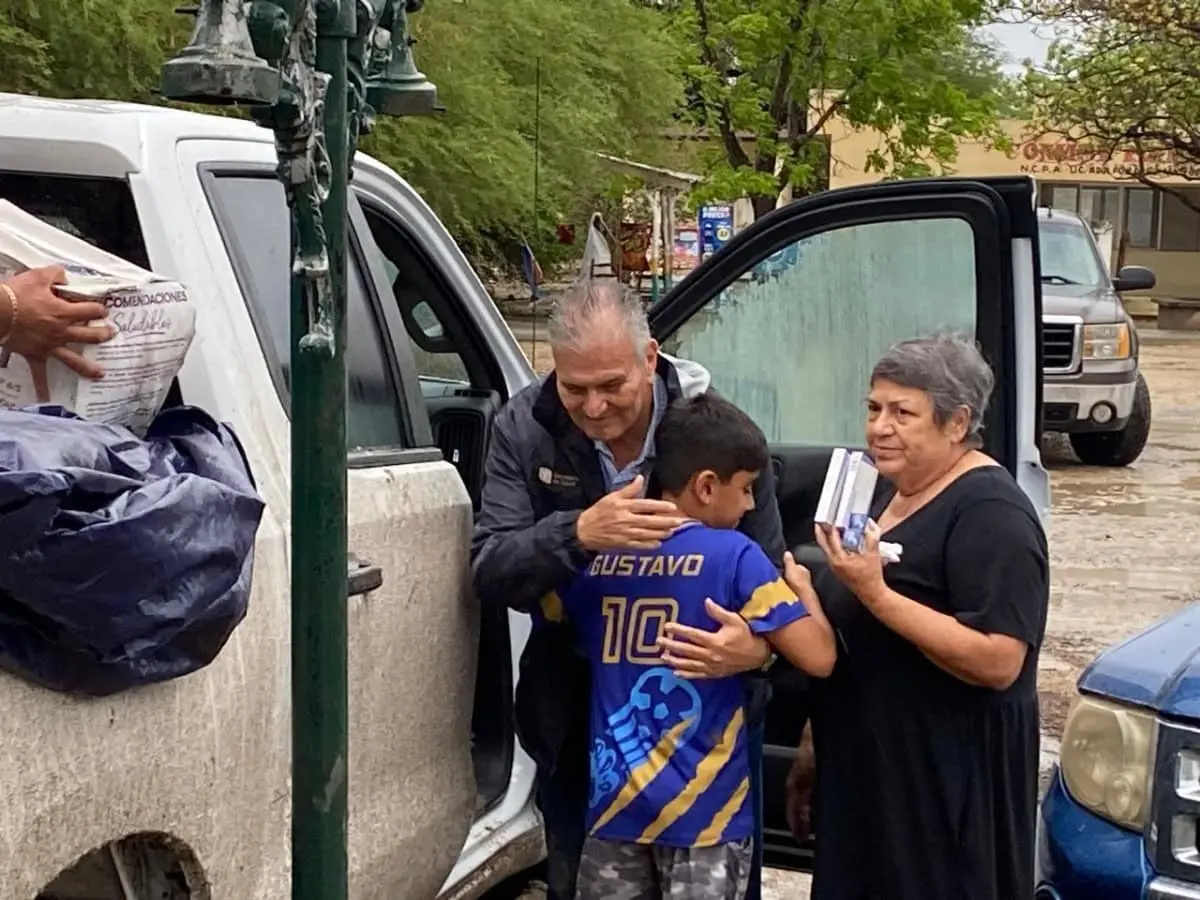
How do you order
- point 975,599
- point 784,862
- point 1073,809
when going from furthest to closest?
1. point 784,862
2. point 1073,809
3. point 975,599

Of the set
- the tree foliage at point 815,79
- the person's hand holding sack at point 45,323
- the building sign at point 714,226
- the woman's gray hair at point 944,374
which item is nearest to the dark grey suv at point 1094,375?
the tree foliage at point 815,79

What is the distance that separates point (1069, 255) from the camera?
14.5 metres

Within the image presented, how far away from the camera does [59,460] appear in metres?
2.18

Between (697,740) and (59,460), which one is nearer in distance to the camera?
(59,460)

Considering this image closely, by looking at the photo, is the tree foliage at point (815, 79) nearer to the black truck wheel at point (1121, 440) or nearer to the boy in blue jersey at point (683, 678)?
the black truck wheel at point (1121, 440)

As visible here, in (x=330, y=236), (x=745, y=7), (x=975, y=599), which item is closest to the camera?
(x=330, y=236)

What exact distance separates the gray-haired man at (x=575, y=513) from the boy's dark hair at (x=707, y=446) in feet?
0.25

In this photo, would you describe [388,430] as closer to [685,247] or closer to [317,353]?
[317,353]

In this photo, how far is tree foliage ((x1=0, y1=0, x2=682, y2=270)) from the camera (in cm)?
930

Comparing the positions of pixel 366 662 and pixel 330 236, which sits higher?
pixel 330 236

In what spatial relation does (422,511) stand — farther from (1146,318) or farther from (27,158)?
(1146,318)

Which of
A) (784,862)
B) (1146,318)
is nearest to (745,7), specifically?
(784,862)

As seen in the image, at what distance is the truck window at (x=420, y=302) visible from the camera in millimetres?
3912

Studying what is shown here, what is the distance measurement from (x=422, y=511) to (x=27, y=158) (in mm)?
961
